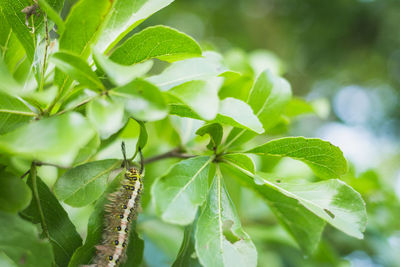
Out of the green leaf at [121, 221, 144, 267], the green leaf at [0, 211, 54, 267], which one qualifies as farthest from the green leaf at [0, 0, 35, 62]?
the green leaf at [121, 221, 144, 267]

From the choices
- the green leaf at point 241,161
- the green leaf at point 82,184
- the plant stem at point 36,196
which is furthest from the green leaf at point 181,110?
the plant stem at point 36,196

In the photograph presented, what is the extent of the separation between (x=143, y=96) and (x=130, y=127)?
0.71m

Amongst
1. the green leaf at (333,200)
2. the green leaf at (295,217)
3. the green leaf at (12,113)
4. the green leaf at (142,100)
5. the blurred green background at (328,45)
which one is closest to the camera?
the green leaf at (142,100)

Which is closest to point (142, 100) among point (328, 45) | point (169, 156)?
point (169, 156)

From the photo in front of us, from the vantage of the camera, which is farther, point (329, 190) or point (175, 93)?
point (329, 190)

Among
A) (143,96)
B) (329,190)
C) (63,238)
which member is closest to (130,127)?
(63,238)

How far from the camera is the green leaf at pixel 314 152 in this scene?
103 cm

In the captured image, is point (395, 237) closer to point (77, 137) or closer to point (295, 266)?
Answer: point (295, 266)

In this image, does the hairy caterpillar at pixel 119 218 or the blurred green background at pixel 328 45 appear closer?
the hairy caterpillar at pixel 119 218

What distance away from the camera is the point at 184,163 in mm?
960

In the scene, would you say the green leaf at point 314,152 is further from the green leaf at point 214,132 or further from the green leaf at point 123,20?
the green leaf at point 123,20

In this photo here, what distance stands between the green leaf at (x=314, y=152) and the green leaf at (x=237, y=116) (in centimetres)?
15

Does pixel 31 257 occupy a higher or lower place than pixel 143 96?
lower

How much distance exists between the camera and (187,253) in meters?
1.05
